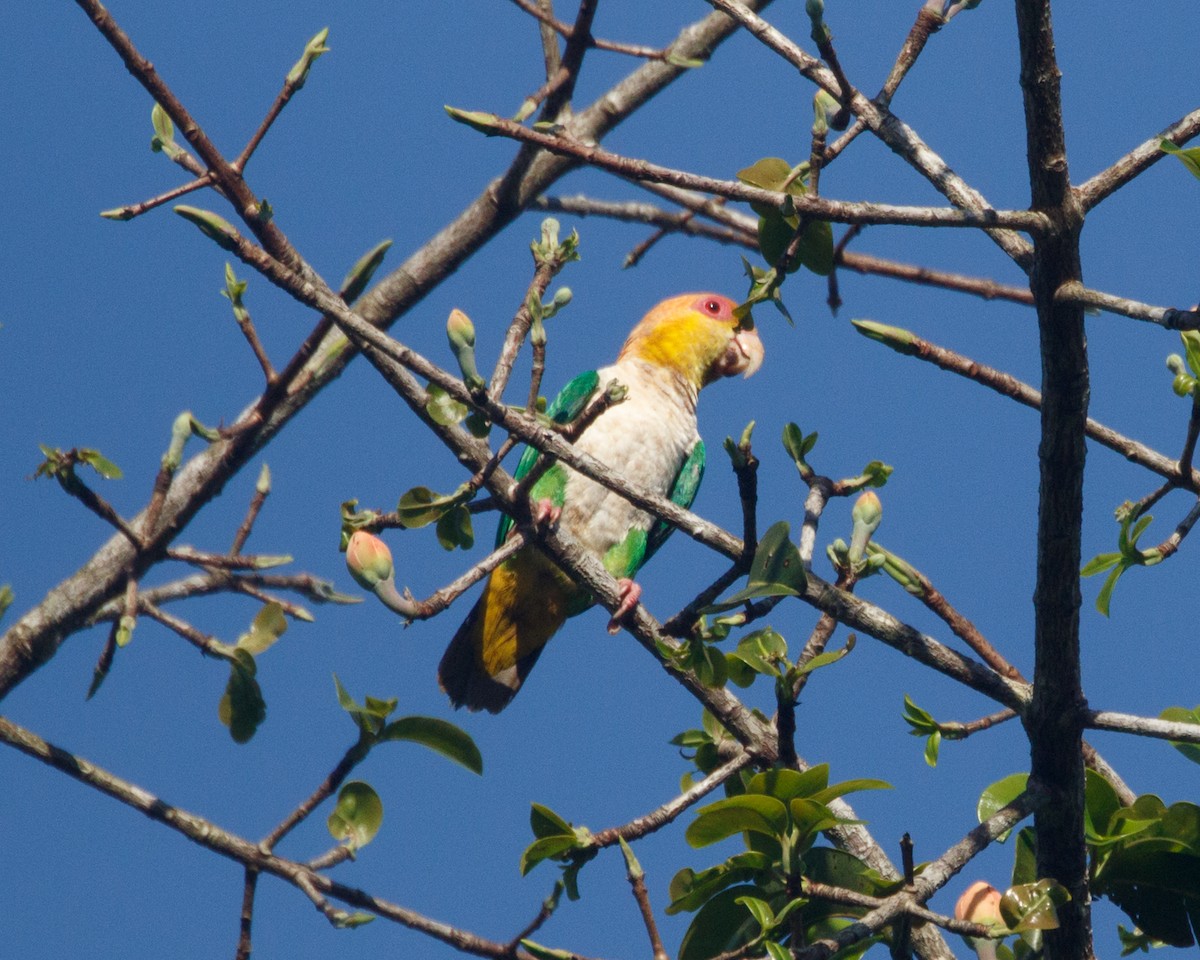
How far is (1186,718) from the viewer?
2816 mm

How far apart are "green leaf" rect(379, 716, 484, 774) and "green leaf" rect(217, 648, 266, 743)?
55 cm

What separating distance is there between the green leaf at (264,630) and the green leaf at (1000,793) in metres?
1.66

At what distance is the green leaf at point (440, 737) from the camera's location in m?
2.73

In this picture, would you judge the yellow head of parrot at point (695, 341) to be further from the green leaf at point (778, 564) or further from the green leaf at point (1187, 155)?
the green leaf at point (1187, 155)

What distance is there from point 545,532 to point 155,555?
997 millimetres

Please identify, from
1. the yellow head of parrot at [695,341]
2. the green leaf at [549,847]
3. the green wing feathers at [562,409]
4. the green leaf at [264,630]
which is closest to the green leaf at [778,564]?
the green leaf at [549,847]

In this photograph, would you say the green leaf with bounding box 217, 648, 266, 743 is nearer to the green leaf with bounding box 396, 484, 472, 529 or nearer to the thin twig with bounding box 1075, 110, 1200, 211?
the green leaf with bounding box 396, 484, 472, 529

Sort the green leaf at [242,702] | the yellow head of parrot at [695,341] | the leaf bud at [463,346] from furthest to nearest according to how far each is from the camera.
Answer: the yellow head of parrot at [695,341], the green leaf at [242,702], the leaf bud at [463,346]

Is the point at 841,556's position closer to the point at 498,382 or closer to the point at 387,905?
the point at 498,382

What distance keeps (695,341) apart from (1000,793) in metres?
3.63

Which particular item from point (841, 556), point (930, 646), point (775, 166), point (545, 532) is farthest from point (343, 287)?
point (930, 646)

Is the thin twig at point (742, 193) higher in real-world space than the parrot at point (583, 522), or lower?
lower

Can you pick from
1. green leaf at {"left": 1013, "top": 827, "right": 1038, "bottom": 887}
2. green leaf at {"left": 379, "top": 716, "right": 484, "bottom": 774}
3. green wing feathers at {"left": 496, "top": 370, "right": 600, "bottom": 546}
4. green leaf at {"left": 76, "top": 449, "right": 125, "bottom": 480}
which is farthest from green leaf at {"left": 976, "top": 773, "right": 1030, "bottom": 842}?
green wing feathers at {"left": 496, "top": 370, "right": 600, "bottom": 546}

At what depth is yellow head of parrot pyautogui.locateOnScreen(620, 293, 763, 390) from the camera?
6.04 metres
